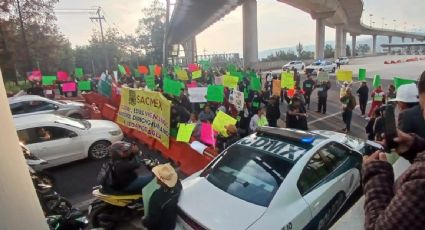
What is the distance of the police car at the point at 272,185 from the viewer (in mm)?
3793

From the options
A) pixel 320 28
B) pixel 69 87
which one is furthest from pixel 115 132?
pixel 320 28

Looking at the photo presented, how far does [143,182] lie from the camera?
5312 mm

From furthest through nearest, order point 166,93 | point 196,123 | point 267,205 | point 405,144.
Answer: point 166,93, point 196,123, point 267,205, point 405,144

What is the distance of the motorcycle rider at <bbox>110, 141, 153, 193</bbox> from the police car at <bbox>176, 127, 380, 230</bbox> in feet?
3.01

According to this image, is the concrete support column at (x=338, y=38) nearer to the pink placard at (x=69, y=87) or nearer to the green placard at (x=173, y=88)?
the pink placard at (x=69, y=87)

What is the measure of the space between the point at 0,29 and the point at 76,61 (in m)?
28.7

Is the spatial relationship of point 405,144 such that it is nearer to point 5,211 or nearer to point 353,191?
point 5,211

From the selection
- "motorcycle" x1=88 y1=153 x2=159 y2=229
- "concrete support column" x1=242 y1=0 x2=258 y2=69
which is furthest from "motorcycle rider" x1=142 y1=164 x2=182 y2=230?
"concrete support column" x1=242 y1=0 x2=258 y2=69

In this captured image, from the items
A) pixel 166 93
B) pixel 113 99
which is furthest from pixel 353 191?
pixel 113 99

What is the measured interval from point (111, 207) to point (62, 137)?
157 inches

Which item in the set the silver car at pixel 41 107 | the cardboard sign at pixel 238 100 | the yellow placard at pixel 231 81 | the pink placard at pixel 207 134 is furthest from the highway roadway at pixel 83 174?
the silver car at pixel 41 107

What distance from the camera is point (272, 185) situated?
4059 mm

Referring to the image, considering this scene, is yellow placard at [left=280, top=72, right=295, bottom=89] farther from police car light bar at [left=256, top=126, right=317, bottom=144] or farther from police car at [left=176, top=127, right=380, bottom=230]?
police car light bar at [left=256, top=126, right=317, bottom=144]

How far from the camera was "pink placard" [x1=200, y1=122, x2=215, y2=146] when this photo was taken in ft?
25.2
